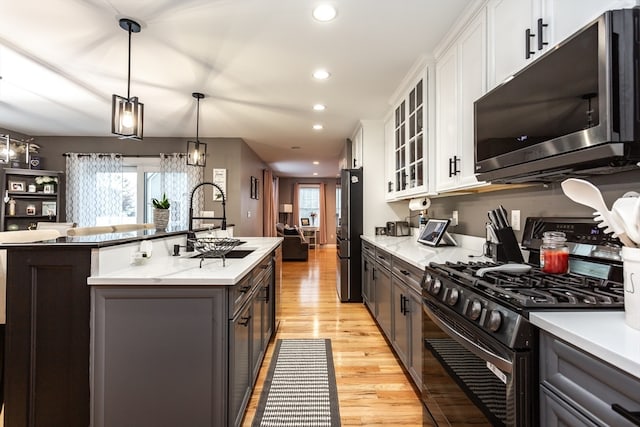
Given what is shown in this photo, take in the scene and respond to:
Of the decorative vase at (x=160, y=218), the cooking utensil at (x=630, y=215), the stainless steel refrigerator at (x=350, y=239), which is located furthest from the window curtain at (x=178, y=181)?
the cooking utensil at (x=630, y=215)

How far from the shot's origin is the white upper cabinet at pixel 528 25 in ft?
4.02

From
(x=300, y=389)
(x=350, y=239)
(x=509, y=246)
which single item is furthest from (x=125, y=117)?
(x=350, y=239)

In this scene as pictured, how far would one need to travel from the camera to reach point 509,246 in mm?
1815

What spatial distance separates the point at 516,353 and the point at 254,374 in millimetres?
1666

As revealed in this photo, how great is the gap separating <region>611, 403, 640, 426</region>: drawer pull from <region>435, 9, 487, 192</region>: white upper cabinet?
57.8 inches

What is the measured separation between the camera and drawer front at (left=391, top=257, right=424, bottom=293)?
2022 mm

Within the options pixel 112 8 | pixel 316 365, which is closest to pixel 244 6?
pixel 112 8

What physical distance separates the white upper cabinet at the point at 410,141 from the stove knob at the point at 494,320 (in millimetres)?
A: 1886

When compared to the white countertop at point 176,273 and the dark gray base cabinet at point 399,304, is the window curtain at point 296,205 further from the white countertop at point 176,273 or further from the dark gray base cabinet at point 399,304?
the white countertop at point 176,273

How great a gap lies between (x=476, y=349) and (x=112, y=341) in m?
1.52

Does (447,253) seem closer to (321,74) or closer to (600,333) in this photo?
(600,333)

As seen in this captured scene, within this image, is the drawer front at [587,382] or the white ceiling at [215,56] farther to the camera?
the white ceiling at [215,56]

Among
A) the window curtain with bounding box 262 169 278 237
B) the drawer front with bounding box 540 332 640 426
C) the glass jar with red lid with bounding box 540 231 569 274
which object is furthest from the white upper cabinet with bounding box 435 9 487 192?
the window curtain with bounding box 262 169 278 237

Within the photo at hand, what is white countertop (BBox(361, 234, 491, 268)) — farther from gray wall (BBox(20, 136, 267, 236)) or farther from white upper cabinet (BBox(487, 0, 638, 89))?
gray wall (BBox(20, 136, 267, 236))
